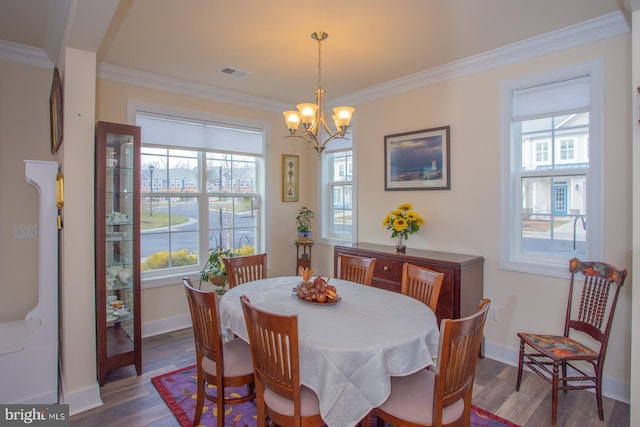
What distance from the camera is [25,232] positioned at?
3115 millimetres

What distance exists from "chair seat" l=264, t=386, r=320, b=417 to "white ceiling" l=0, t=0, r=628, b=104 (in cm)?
230

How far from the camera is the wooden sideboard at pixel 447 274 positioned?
9.64 ft

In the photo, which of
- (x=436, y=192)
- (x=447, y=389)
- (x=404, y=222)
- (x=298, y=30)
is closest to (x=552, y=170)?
(x=436, y=192)

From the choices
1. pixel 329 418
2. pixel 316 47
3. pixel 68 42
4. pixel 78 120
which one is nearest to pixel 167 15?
pixel 68 42

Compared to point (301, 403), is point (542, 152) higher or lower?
higher

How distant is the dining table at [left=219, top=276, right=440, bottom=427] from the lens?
154 cm

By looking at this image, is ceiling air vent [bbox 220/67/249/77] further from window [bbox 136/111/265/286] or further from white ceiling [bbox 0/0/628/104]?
window [bbox 136/111/265/286]

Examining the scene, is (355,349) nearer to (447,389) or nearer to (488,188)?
(447,389)

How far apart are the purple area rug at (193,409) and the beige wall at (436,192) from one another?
0.55m

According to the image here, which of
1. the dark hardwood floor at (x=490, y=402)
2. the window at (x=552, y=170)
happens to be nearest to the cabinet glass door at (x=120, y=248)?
the dark hardwood floor at (x=490, y=402)

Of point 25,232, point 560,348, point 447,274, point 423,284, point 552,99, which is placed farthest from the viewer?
point 25,232

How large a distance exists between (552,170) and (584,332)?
4.21 feet

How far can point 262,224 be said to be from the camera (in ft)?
15.3

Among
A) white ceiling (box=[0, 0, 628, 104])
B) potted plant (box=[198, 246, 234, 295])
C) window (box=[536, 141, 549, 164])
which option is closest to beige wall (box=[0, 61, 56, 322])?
white ceiling (box=[0, 0, 628, 104])
